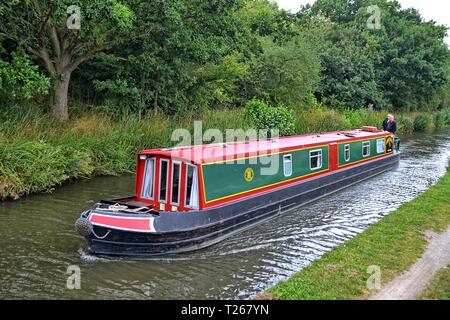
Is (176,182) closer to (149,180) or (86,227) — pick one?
(149,180)

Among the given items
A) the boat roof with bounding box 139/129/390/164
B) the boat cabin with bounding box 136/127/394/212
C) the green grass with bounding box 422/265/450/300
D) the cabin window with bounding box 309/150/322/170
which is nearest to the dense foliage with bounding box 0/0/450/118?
the boat roof with bounding box 139/129/390/164

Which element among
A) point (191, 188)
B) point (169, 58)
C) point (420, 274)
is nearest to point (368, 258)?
point (420, 274)

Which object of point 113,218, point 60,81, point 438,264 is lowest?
point 438,264

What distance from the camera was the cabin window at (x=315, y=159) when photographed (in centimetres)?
1154

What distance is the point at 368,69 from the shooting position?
29891 millimetres

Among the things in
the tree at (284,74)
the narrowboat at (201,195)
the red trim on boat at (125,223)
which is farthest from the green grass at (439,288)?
the tree at (284,74)

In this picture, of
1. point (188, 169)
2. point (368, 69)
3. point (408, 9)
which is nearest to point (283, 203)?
point (188, 169)

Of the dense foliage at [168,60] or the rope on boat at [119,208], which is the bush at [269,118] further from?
the rope on boat at [119,208]

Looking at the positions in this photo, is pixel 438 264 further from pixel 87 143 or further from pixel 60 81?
pixel 60 81

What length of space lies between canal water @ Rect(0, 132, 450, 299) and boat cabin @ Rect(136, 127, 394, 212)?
842 millimetres

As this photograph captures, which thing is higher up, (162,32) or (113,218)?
(162,32)

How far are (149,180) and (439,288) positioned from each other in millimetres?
5228

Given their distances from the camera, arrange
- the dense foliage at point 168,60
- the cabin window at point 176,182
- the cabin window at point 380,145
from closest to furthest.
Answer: the cabin window at point 176,182 → the dense foliage at point 168,60 → the cabin window at point 380,145

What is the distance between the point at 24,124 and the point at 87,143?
5.57 ft
